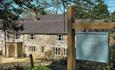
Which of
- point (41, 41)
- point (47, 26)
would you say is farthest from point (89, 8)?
point (47, 26)

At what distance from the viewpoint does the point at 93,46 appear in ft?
22.8

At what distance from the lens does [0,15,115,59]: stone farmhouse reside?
51.4 meters

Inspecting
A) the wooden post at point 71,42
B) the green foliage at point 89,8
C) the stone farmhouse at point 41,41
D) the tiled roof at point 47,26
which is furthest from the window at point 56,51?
the wooden post at point 71,42

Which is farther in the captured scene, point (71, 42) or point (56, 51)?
point (56, 51)

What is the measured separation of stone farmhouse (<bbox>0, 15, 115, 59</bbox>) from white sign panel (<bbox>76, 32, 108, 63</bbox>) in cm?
4253

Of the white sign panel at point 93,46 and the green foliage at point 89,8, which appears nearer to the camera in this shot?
the white sign panel at point 93,46

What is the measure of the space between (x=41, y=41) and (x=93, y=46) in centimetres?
4693

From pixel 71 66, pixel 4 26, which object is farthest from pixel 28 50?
pixel 71 66

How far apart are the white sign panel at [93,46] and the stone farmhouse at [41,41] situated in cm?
4253

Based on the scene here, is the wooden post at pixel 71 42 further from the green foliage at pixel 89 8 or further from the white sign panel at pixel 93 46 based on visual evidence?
the green foliage at pixel 89 8

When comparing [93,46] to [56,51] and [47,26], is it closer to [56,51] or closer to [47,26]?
[56,51]

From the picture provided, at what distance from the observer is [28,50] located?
5494cm

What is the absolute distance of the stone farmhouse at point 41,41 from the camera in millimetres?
51438

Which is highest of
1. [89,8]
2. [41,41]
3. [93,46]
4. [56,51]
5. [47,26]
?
[89,8]
